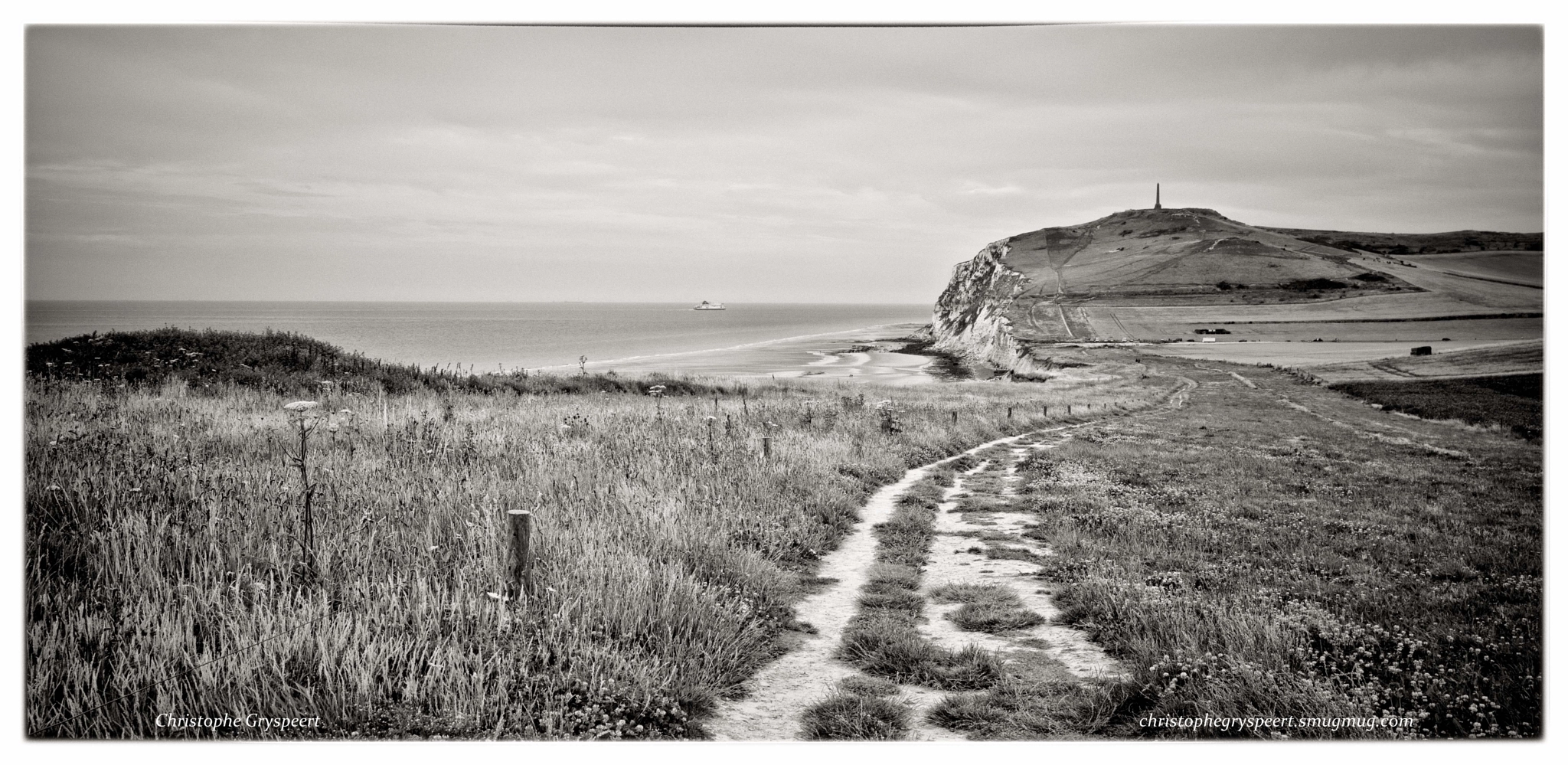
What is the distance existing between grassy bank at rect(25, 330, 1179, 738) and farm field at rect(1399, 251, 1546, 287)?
6.86 m

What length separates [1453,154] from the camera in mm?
6574

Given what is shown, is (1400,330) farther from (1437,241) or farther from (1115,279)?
(1115,279)

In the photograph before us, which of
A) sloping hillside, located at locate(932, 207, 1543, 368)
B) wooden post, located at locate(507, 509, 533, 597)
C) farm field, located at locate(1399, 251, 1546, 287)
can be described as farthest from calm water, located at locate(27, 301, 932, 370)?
sloping hillside, located at locate(932, 207, 1543, 368)

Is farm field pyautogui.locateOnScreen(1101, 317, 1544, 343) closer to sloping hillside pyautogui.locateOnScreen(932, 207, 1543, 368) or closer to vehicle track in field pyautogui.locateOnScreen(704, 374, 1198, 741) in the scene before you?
sloping hillside pyautogui.locateOnScreen(932, 207, 1543, 368)

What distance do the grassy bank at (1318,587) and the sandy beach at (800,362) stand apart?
39.2m

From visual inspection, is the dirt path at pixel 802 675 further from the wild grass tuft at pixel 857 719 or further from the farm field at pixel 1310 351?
the farm field at pixel 1310 351

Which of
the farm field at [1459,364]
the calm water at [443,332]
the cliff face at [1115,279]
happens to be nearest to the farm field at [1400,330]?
the farm field at [1459,364]

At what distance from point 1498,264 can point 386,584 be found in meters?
9.68

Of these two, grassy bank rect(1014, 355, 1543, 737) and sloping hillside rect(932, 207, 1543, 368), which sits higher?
sloping hillside rect(932, 207, 1543, 368)

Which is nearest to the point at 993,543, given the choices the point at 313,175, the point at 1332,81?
the point at 1332,81

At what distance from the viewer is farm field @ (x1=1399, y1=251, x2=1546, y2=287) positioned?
6035mm

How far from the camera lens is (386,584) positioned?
518 cm

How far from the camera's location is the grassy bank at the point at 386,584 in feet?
13.8

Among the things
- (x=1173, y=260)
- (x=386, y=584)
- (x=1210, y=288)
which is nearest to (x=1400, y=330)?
(x=386, y=584)
